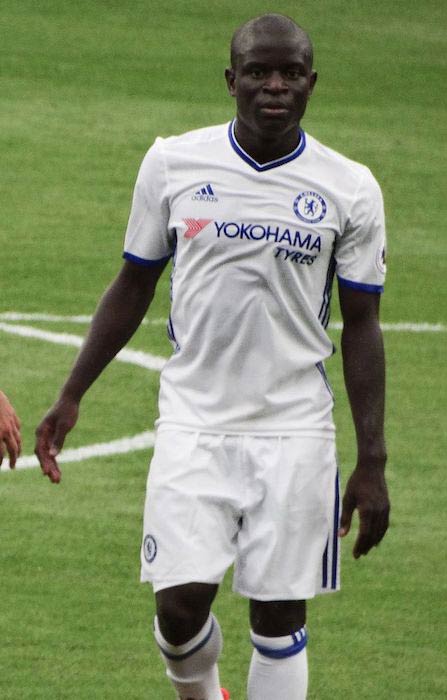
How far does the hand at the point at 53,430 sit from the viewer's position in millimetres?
6586

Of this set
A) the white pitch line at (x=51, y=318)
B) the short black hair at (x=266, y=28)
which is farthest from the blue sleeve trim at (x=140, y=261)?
the white pitch line at (x=51, y=318)

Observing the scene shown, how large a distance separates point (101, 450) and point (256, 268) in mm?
4527

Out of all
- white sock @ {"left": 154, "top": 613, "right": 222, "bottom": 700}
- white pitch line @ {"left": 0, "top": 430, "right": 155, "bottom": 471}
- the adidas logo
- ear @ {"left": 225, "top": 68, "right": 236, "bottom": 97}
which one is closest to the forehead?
ear @ {"left": 225, "top": 68, "right": 236, "bottom": 97}

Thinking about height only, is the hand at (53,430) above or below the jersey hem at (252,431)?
below

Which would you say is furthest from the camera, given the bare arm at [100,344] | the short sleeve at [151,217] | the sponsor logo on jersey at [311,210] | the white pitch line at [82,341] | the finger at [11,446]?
the white pitch line at [82,341]

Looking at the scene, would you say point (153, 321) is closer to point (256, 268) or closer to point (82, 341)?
point (82, 341)

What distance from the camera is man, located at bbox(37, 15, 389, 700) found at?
20.7 ft

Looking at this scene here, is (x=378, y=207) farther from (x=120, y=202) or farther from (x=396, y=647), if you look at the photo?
(x=120, y=202)

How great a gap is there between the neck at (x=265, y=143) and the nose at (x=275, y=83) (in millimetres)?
163

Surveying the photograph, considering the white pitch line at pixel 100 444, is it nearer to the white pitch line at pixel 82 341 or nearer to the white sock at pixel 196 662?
the white pitch line at pixel 82 341

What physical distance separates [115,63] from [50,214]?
5.08 m

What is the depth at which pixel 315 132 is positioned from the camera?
61.5ft

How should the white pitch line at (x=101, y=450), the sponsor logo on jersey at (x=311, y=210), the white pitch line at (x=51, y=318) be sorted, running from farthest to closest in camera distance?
1. the white pitch line at (x=51, y=318)
2. the white pitch line at (x=101, y=450)
3. the sponsor logo on jersey at (x=311, y=210)

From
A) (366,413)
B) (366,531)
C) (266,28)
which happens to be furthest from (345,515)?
(266,28)
